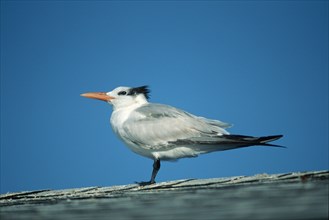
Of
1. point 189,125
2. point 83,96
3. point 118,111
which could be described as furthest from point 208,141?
point 83,96

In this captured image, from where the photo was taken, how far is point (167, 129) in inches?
410

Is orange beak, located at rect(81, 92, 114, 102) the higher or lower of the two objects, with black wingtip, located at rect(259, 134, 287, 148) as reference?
higher

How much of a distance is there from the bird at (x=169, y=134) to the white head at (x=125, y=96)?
0.56 m

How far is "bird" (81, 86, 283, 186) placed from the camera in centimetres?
1011

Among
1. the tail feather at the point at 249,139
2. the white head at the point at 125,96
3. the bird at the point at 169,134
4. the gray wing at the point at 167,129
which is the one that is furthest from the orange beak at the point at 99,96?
the tail feather at the point at 249,139

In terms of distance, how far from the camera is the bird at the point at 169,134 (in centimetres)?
1011

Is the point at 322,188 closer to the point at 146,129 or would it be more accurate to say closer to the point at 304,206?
the point at 304,206

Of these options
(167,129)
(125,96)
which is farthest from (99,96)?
(167,129)

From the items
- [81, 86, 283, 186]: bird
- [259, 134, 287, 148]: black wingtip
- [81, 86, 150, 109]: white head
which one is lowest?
[259, 134, 287, 148]: black wingtip

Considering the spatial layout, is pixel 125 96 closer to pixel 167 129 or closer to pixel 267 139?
pixel 167 129

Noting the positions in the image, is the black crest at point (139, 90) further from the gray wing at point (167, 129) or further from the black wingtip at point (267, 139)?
the black wingtip at point (267, 139)

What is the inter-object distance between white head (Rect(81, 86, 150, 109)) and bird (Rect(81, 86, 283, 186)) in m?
0.56

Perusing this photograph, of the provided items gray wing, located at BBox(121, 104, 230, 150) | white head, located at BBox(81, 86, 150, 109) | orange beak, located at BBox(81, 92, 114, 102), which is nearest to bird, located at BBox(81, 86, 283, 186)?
gray wing, located at BBox(121, 104, 230, 150)

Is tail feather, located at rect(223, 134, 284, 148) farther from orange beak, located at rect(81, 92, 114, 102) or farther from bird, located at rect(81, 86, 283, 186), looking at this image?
orange beak, located at rect(81, 92, 114, 102)
